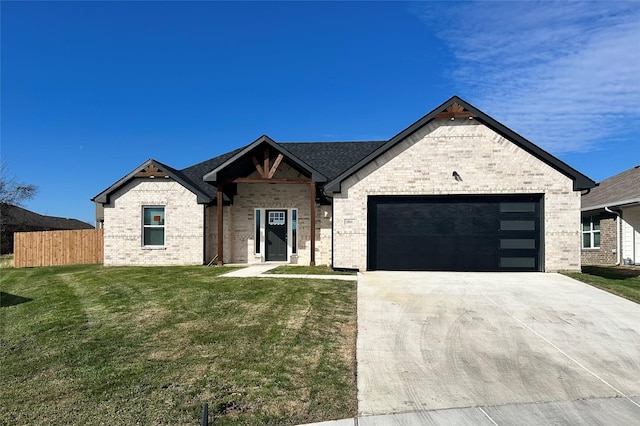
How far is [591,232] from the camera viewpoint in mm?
19719

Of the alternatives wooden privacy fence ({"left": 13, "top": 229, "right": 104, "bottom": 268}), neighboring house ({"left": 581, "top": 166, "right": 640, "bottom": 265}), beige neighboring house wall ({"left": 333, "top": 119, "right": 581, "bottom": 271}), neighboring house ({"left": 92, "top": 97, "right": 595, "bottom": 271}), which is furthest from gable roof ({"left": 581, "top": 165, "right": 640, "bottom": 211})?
wooden privacy fence ({"left": 13, "top": 229, "right": 104, "bottom": 268})

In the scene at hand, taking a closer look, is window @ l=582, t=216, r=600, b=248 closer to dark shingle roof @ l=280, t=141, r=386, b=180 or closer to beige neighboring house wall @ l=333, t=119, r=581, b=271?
beige neighboring house wall @ l=333, t=119, r=581, b=271

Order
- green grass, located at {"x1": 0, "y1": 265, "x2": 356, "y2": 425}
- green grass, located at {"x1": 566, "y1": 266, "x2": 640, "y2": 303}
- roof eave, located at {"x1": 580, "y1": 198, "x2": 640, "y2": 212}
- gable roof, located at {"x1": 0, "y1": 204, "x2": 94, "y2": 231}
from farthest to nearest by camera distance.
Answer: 1. gable roof, located at {"x1": 0, "y1": 204, "x2": 94, "y2": 231}
2. roof eave, located at {"x1": 580, "y1": 198, "x2": 640, "y2": 212}
3. green grass, located at {"x1": 566, "y1": 266, "x2": 640, "y2": 303}
4. green grass, located at {"x1": 0, "y1": 265, "x2": 356, "y2": 425}

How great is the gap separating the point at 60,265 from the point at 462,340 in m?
20.2

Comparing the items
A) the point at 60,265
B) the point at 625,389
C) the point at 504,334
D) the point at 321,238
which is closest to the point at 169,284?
the point at 321,238

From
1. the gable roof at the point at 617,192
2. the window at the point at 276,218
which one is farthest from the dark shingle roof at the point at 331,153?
the gable roof at the point at 617,192

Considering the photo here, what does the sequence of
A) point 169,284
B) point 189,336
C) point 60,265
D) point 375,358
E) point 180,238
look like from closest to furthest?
point 375,358, point 189,336, point 169,284, point 180,238, point 60,265

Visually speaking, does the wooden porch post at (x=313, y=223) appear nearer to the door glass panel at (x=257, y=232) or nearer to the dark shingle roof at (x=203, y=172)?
the door glass panel at (x=257, y=232)

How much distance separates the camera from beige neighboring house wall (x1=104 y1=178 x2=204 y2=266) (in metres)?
16.2

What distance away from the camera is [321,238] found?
16.4 m

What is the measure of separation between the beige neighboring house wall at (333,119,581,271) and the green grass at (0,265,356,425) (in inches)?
157

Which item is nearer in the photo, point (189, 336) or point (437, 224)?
point (189, 336)

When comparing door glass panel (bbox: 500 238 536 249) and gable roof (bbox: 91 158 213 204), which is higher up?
gable roof (bbox: 91 158 213 204)

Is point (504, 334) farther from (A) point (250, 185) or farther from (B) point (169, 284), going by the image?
(A) point (250, 185)
